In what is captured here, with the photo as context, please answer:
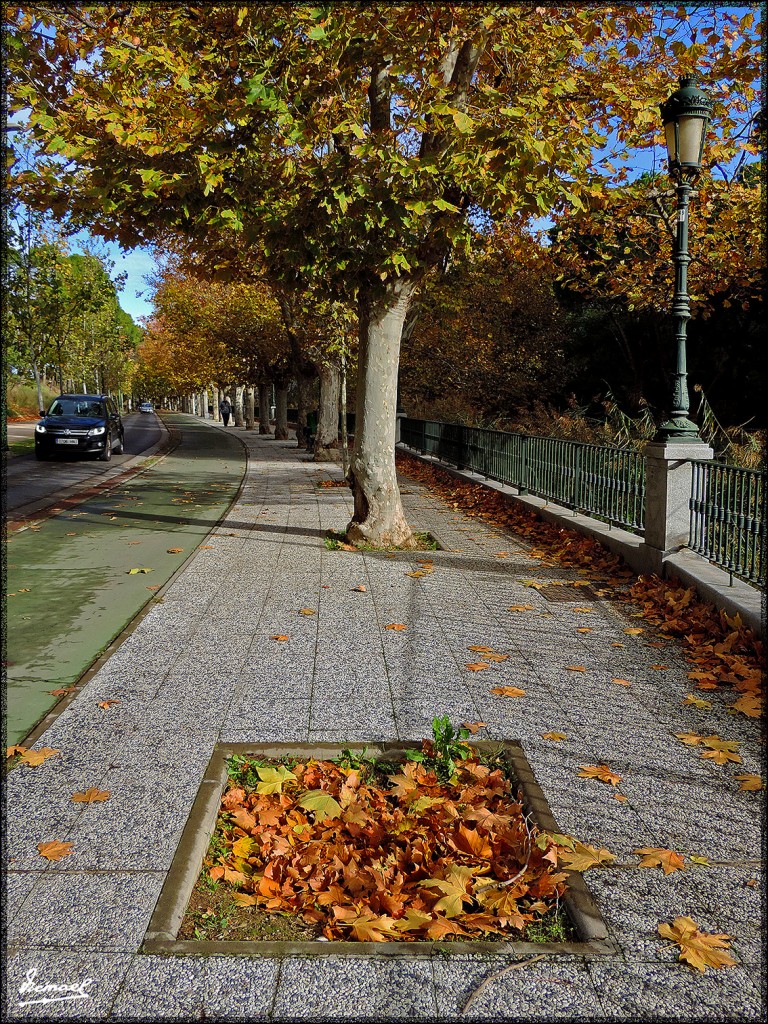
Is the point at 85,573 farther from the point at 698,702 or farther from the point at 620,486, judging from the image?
the point at 698,702

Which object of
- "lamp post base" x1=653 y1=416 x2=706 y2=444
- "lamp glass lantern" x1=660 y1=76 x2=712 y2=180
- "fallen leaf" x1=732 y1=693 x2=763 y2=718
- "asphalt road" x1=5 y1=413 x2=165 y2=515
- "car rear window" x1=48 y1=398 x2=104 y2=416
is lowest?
"fallen leaf" x1=732 y1=693 x2=763 y2=718

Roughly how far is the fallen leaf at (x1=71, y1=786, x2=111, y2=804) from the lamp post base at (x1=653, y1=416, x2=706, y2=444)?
5942 mm

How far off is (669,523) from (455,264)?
7.64 meters

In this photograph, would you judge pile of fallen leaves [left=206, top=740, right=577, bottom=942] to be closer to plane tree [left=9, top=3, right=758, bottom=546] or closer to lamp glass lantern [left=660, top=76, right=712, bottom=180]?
plane tree [left=9, top=3, right=758, bottom=546]

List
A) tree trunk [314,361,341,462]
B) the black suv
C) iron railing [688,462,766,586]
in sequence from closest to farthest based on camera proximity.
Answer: iron railing [688,462,766,586], tree trunk [314,361,341,462], the black suv

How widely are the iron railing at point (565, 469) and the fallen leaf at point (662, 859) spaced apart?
20.3ft

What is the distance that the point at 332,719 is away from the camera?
4.66 meters

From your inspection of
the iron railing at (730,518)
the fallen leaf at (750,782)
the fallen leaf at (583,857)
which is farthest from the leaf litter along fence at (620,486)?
the fallen leaf at (583,857)

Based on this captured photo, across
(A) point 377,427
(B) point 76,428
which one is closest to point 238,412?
(B) point 76,428

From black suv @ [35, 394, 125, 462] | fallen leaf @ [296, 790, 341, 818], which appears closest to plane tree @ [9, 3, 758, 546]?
fallen leaf @ [296, 790, 341, 818]

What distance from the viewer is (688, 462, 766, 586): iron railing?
21.3 ft

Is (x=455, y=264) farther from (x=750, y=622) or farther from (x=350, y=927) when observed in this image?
(x=350, y=927)

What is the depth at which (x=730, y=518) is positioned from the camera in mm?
6926

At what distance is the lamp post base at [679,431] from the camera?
787 cm
